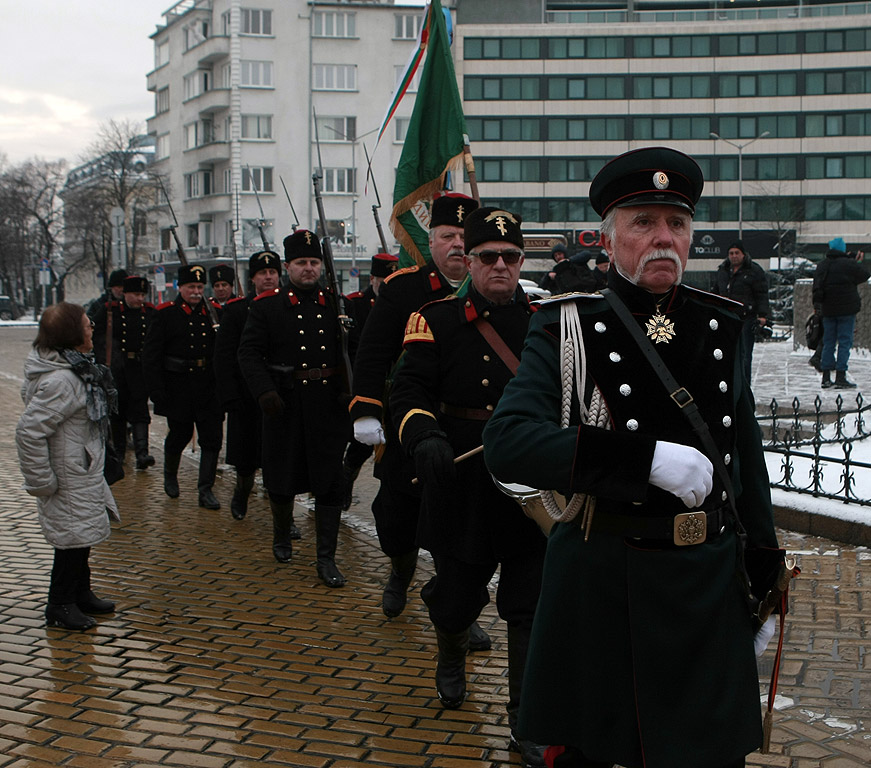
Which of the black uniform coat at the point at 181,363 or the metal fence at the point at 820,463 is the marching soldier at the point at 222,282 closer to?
the black uniform coat at the point at 181,363

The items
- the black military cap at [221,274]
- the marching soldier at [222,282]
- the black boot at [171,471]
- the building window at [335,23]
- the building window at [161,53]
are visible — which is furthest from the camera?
the building window at [161,53]

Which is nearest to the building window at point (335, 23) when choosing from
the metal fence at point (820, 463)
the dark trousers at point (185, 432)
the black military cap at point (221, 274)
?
the black military cap at point (221, 274)

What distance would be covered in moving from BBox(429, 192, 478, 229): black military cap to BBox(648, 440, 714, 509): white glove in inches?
117

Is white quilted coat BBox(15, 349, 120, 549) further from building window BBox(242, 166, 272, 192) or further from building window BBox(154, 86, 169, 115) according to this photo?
building window BBox(154, 86, 169, 115)

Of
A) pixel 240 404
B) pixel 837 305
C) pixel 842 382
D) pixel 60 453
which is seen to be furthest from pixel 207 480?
pixel 837 305

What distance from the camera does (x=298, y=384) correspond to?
7594 mm

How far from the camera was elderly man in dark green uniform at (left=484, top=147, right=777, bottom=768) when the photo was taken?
108 inches

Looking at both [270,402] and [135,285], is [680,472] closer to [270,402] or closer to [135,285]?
[270,402]

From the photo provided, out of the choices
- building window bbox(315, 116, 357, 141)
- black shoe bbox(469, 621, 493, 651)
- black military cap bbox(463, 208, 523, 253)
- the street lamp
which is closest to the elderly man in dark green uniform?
black military cap bbox(463, 208, 523, 253)

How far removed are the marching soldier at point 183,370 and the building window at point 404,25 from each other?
5771 centimetres

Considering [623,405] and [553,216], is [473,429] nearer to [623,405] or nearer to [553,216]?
[623,405]

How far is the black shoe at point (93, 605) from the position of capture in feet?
20.2

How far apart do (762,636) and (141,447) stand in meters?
9.66

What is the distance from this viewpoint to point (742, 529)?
2953 millimetres
